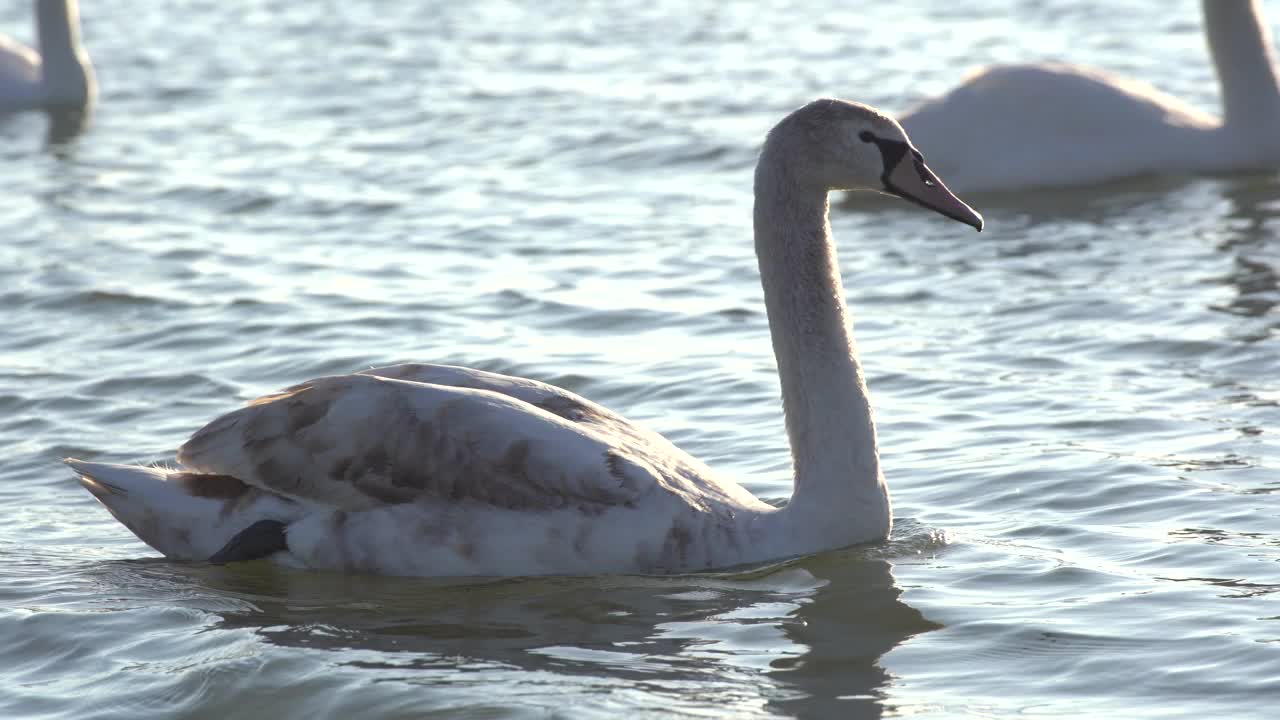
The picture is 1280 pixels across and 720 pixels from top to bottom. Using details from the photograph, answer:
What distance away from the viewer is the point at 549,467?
686 centimetres

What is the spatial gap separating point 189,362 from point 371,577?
3.54 m

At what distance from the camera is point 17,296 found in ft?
38.6

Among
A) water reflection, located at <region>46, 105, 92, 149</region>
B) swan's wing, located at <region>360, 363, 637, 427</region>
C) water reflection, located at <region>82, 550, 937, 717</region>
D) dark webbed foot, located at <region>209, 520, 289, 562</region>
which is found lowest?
water reflection, located at <region>82, 550, 937, 717</region>

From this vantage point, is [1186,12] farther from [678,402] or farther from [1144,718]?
[1144,718]

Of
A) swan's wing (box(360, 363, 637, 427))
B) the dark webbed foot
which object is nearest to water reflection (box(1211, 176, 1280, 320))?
swan's wing (box(360, 363, 637, 427))

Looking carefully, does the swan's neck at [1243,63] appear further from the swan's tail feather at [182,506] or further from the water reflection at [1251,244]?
the swan's tail feather at [182,506]

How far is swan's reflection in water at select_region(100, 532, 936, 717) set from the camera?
600cm

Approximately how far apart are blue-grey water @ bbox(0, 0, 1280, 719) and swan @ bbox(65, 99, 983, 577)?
5.0 inches

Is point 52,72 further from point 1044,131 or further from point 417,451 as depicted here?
point 417,451

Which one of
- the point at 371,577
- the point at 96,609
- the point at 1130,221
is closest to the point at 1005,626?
the point at 371,577

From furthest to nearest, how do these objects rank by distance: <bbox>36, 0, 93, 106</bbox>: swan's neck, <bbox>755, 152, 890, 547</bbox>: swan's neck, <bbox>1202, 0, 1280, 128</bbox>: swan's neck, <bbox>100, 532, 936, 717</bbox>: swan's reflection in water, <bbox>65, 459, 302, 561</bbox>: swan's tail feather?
1. <bbox>36, 0, 93, 106</bbox>: swan's neck
2. <bbox>1202, 0, 1280, 128</bbox>: swan's neck
3. <bbox>65, 459, 302, 561</bbox>: swan's tail feather
4. <bbox>755, 152, 890, 547</bbox>: swan's neck
5. <bbox>100, 532, 936, 717</bbox>: swan's reflection in water

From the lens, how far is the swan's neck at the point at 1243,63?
45.6ft

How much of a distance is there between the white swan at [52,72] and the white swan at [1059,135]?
8465mm

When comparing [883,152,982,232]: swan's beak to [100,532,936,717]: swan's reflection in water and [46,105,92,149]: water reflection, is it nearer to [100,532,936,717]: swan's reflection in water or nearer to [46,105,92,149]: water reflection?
[100,532,936,717]: swan's reflection in water
